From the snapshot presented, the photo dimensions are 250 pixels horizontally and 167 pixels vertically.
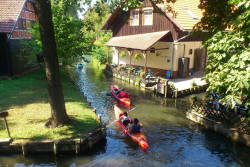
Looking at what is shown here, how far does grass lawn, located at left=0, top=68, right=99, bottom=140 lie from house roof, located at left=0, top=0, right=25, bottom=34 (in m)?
4.55

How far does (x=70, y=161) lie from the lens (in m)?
8.41

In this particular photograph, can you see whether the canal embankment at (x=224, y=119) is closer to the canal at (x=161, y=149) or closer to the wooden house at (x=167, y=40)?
the canal at (x=161, y=149)

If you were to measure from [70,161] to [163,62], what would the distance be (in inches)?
645

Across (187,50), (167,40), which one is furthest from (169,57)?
(187,50)

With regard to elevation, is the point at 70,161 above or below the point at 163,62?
below

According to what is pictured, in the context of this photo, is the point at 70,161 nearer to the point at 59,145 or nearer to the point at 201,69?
the point at 59,145

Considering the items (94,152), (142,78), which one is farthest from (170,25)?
(94,152)

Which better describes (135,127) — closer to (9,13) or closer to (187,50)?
(187,50)

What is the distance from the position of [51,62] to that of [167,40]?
600 inches

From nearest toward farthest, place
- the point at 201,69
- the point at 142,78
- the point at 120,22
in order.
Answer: the point at 142,78 < the point at 201,69 < the point at 120,22

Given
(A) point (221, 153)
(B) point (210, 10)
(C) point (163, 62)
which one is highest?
(B) point (210, 10)

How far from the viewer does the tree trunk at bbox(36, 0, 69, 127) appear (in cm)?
846

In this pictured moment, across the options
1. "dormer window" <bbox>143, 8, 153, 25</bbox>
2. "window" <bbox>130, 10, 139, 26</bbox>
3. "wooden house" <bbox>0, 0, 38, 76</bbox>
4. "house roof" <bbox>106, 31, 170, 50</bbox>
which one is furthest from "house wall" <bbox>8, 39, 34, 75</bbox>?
"dormer window" <bbox>143, 8, 153, 25</bbox>

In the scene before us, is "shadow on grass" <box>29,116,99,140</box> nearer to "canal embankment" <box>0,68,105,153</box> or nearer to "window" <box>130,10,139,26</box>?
"canal embankment" <box>0,68,105,153</box>
